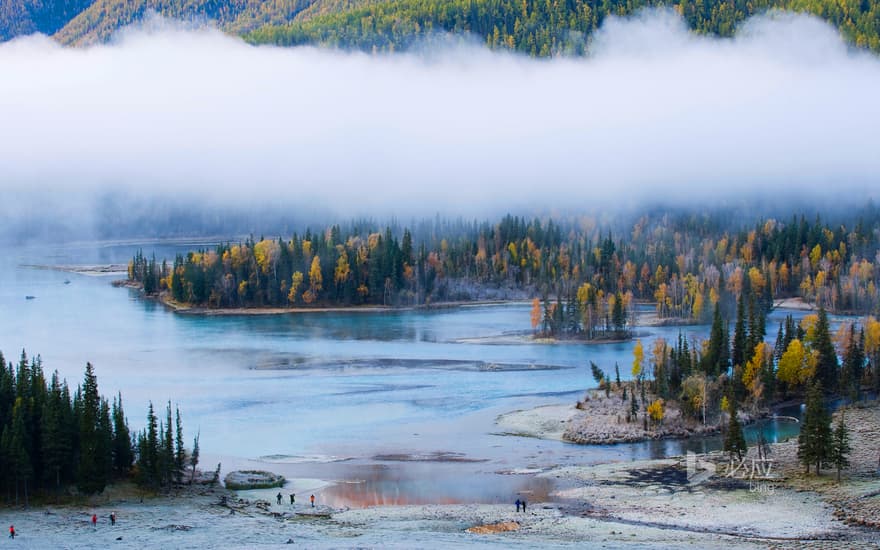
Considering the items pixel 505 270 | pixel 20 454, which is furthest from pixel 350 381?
pixel 505 270

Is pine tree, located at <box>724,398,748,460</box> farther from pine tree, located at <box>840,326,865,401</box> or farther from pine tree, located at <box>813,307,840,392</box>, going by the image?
pine tree, located at <box>813,307,840,392</box>

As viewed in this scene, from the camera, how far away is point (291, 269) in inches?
6988

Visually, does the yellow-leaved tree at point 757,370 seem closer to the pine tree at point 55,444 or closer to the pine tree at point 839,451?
the pine tree at point 839,451

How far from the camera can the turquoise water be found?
243 ft

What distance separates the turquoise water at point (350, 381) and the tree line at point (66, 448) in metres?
8.64

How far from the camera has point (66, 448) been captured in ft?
209

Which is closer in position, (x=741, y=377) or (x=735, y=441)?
(x=735, y=441)

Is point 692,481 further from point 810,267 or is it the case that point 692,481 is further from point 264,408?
point 810,267

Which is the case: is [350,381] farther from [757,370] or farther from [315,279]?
[315,279]

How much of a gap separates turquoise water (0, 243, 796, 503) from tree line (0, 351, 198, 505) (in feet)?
28.3

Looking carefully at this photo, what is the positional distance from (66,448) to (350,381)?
44.0 m

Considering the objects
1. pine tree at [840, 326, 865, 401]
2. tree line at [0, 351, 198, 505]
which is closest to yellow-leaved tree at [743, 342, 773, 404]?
pine tree at [840, 326, 865, 401]

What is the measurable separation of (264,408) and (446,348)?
3920 centimetres

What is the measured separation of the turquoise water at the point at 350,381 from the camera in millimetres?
74188
